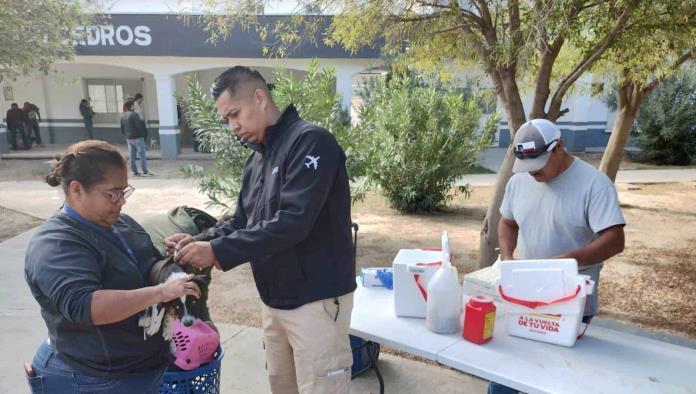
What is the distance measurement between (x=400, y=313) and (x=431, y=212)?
5.80 meters

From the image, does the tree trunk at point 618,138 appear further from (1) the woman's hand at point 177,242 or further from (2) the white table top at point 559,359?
(1) the woman's hand at point 177,242

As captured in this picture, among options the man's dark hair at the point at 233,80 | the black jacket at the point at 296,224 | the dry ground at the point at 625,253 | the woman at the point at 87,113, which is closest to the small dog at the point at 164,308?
the black jacket at the point at 296,224

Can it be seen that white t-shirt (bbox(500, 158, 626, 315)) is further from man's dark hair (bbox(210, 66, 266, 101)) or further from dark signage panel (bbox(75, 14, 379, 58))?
dark signage panel (bbox(75, 14, 379, 58))

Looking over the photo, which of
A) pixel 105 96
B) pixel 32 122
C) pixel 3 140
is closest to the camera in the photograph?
pixel 3 140

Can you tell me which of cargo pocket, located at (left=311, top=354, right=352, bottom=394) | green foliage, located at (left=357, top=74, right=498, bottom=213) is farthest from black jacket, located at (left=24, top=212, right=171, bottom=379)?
green foliage, located at (left=357, top=74, right=498, bottom=213)

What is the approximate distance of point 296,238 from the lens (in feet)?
5.91

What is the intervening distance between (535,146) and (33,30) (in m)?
8.52

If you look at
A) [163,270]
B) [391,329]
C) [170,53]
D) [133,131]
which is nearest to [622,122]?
[391,329]

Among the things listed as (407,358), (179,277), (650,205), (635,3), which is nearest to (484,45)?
(635,3)

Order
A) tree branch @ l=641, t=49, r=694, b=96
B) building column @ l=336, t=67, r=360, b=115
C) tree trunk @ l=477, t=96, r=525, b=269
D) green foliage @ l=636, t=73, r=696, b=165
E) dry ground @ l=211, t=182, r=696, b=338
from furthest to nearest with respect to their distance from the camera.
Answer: building column @ l=336, t=67, r=360, b=115, green foliage @ l=636, t=73, r=696, b=165, tree branch @ l=641, t=49, r=694, b=96, dry ground @ l=211, t=182, r=696, b=338, tree trunk @ l=477, t=96, r=525, b=269

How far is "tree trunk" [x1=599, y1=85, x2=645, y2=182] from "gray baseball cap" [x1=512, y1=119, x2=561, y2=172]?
5.73 metres

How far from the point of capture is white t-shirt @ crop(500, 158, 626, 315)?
2.22 metres

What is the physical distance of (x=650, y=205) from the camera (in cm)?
888

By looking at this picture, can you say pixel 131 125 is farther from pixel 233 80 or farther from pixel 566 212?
pixel 566 212
